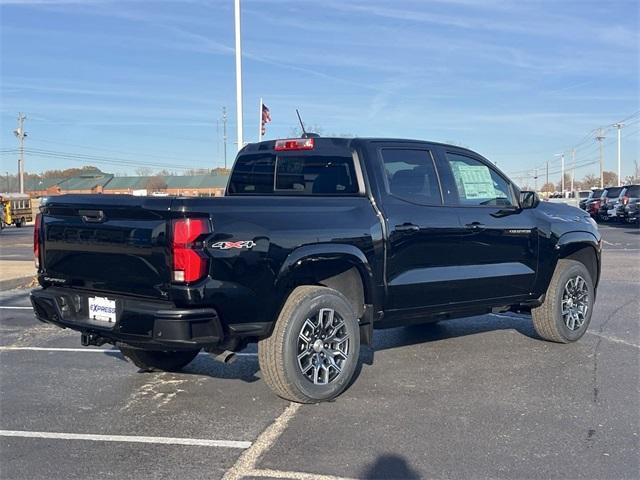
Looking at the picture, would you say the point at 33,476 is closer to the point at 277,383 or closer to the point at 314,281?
the point at 277,383

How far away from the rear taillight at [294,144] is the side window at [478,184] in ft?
4.25

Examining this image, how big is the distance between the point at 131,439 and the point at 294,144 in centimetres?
291

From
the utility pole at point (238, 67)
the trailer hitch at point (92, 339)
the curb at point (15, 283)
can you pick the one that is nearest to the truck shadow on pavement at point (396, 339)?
the trailer hitch at point (92, 339)

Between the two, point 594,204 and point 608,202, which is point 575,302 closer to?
point 608,202

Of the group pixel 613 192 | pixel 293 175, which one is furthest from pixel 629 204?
pixel 293 175

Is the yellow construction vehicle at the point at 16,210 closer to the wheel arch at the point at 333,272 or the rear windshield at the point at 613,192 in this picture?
the rear windshield at the point at 613,192

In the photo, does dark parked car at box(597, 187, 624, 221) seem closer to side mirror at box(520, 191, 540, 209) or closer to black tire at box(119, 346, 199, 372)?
side mirror at box(520, 191, 540, 209)

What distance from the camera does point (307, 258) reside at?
16.0 feet

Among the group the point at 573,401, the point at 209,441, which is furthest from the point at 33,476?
the point at 573,401

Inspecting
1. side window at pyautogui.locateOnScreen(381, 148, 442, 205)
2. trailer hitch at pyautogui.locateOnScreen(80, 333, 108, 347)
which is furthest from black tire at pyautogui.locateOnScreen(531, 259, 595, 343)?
trailer hitch at pyautogui.locateOnScreen(80, 333, 108, 347)

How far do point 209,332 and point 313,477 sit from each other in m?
1.19

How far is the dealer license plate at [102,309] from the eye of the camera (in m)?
4.65

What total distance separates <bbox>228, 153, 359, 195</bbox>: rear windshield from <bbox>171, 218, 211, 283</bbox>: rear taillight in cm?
170

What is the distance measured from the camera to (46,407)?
5.05 m
